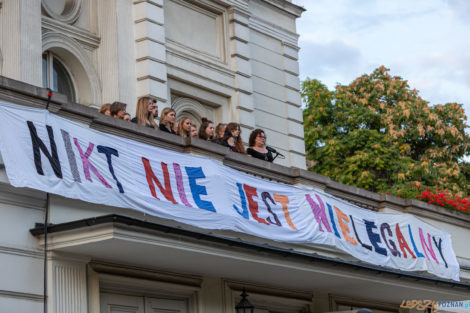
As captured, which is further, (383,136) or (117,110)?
(383,136)

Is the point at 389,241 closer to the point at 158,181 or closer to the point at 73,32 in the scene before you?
the point at 158,181

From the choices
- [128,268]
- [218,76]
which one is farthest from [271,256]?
[218,76]

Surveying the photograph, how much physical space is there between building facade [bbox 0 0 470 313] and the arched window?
0.10 feet

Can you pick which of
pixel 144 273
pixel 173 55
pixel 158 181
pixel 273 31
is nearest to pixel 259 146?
pixel 158 181

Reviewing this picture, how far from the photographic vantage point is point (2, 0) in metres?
18.6

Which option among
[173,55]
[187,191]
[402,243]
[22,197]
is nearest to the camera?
[22,197]

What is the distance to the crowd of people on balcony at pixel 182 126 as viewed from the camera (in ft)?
50.3

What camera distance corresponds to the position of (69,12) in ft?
68.2

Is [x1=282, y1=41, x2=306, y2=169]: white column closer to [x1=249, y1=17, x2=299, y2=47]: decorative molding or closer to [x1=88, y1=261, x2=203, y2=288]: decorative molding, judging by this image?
[x1=249, y1=17, x2=299, y2=47]: decorative molding

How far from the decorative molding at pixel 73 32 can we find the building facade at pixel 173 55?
2 centimetres

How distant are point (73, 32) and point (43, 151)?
9.04 metres

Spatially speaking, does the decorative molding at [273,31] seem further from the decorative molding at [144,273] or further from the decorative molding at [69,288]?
the decorative molding at [69,288]

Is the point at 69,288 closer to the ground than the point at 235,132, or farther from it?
closer to the ground

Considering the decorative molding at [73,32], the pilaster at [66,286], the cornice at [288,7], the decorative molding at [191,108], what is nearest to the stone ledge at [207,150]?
the pilaster at [66,286]
